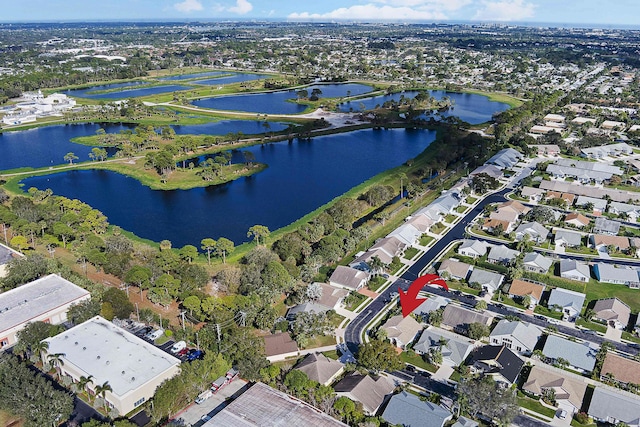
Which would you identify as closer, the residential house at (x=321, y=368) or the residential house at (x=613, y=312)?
the residential house at (x=321, y=368)

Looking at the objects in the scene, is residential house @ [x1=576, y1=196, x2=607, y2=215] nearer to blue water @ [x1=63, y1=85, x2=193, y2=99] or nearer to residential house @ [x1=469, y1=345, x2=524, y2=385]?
residential house @ [x1=469, y1=345, x2=524, y2=385]

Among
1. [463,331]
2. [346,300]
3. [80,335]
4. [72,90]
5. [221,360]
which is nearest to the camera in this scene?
[221,360]

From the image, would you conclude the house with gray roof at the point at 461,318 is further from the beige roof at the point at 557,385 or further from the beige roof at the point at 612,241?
the beige roof at the point at 612,241

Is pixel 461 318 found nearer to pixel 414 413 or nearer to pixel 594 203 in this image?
pixel 414 413

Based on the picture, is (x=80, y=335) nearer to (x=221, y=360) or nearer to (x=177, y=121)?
(x=221, y=360)

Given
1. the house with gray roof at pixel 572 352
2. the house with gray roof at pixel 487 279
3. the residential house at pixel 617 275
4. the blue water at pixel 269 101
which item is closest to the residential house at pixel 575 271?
the residential house at pixel 617 275

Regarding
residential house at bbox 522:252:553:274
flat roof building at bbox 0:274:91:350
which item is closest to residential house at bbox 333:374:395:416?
residential house at bbox 522:252:553:274

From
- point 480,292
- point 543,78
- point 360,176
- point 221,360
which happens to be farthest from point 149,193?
point 543,78
